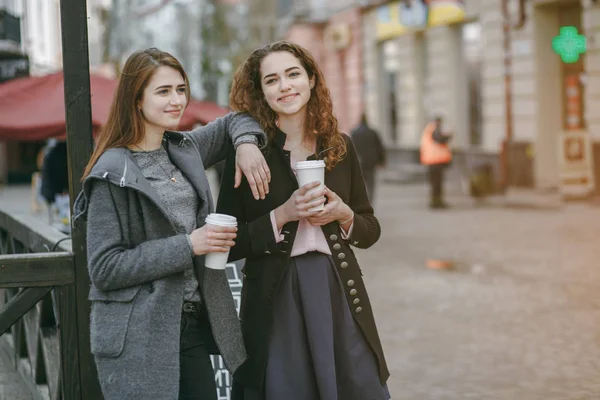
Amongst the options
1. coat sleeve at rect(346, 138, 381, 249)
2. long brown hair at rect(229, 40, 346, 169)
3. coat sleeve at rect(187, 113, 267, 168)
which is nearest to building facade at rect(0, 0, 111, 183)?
coat sleeve at rect(187, 113, 267, 168)

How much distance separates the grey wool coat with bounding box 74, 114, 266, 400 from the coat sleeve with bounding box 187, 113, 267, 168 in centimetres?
44

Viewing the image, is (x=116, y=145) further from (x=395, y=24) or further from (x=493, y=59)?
(x=395, y=24)

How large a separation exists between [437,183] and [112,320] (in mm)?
15462

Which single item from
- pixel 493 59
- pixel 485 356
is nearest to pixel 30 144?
pixel 493 59

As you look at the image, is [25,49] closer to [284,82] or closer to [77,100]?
[77,100]

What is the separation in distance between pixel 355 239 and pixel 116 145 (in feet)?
3.00

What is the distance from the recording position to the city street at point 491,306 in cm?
629

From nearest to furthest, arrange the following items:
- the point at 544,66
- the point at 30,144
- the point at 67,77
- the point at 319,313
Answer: the point at 319,313
the point at 67,77
the point at 544,66
the point at 30,144

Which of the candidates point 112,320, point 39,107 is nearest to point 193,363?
point 112,320

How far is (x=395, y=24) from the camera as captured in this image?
28062 mm

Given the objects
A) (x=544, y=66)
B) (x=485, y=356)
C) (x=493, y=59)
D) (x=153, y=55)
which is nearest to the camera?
(x=153, y=55)

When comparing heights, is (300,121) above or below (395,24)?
below

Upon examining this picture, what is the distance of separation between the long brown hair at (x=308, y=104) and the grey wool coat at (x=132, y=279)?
0.56 meters

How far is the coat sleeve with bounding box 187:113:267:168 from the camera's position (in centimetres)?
351
